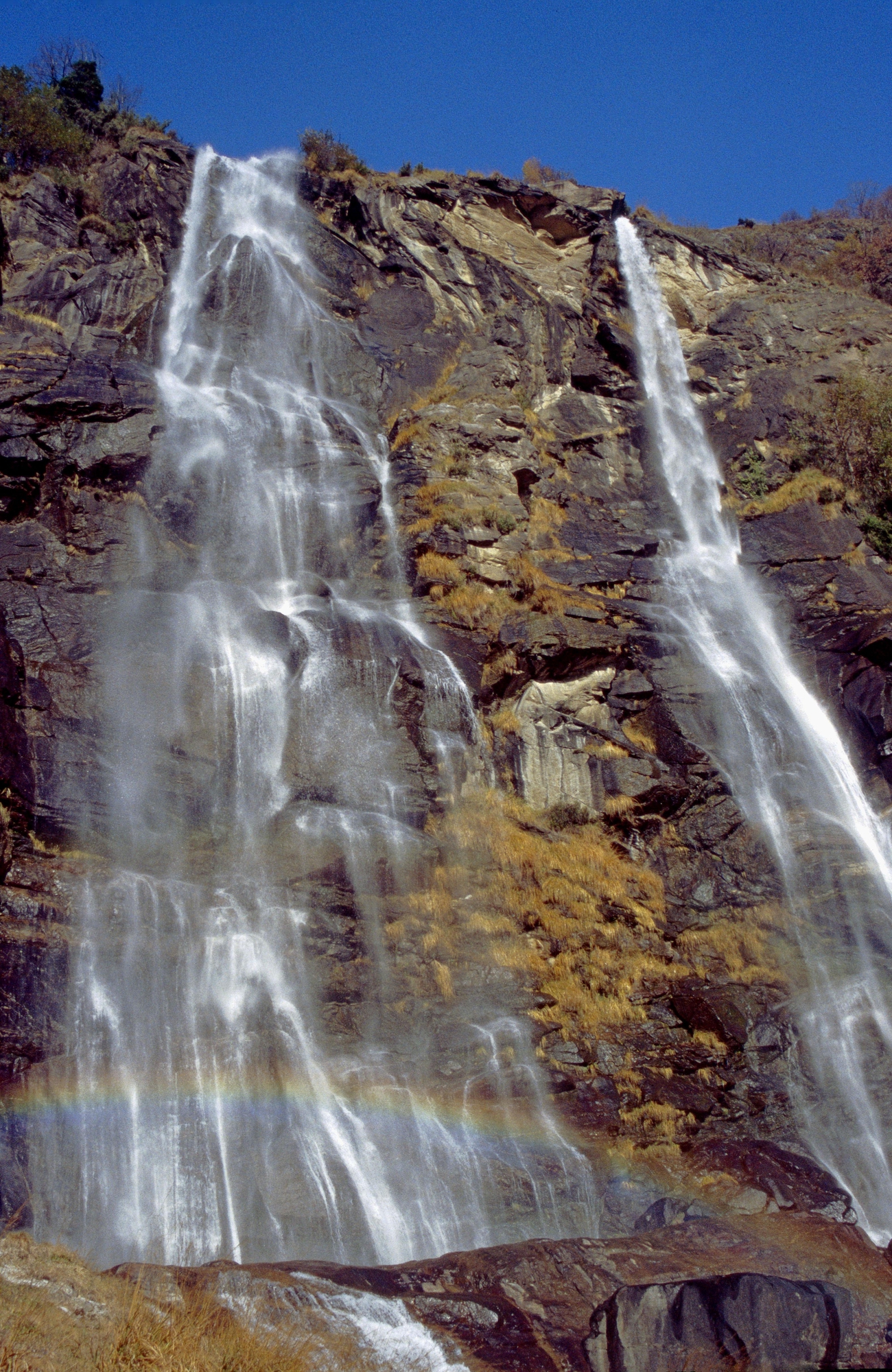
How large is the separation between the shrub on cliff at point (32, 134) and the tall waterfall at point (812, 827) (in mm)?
25128

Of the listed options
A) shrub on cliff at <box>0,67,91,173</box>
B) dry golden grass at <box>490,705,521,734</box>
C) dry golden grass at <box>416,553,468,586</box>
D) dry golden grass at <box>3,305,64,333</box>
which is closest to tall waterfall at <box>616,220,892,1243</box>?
dry golden grass at <box>490,705,521,734</box>

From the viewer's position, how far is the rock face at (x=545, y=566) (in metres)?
13.5

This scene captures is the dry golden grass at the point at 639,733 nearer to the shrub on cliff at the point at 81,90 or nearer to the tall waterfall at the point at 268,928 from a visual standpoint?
the tall waterfall at the point at 268,928

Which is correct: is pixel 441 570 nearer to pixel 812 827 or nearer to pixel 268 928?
pixel 812 827

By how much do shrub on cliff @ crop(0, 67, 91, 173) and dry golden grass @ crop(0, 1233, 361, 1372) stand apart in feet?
120

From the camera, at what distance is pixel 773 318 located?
32.8 meters

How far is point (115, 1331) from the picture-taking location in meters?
6.57

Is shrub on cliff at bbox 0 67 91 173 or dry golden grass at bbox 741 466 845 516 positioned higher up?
shrub on cliff at bbox 0 67 91 173

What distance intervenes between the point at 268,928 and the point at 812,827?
1028 cm

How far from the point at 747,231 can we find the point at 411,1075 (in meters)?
42.9

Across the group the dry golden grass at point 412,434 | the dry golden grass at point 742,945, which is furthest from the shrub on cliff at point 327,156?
the dry golden grass at point 742,945

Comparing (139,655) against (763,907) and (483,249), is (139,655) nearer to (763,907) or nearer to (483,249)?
(763,907)

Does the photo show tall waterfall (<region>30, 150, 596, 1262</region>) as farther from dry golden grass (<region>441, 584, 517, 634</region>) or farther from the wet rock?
the wet rock

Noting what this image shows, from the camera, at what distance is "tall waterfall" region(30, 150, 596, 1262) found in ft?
38.2
